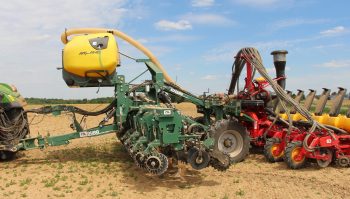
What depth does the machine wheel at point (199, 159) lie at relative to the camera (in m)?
6.68

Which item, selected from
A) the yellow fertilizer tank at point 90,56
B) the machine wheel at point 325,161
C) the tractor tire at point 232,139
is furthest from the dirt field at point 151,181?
the yellow fertilizer tank at point 90,56

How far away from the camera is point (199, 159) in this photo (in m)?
6.68

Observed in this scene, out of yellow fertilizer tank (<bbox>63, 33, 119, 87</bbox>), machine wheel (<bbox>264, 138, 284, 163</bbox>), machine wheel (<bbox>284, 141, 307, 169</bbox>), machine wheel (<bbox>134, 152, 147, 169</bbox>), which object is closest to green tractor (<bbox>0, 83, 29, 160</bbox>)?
yellow fertilizer tank (<bbox>63, 33, 119, 87</bbox>)

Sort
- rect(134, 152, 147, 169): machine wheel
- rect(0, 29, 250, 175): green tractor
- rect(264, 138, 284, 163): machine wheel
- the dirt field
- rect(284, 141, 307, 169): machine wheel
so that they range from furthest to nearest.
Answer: rect(264, 138, 284, 163): machine wheel → rect(284, 141, 307, 169): machine wheel → rect(0, 29, 250, 175): green tractor → rect(134, 152, 147, 169): machine wheel → the dirt field

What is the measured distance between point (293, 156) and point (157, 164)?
3103mm

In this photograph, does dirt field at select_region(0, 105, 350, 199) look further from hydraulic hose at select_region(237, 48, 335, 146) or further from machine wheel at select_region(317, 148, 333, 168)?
hydraulic hose at select_region(237, 48, 335, 146)

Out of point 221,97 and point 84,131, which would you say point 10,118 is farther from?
point 221,97

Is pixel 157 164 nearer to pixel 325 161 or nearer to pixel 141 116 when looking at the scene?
pixel 141 116

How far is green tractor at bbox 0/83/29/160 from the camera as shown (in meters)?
8.55

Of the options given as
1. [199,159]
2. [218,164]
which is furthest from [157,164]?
[218,164]

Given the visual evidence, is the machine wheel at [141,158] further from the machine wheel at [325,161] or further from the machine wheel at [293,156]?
the machine wheel at [325,161]

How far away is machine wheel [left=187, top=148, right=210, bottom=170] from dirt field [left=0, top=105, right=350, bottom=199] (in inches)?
15.0

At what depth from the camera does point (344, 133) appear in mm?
8711

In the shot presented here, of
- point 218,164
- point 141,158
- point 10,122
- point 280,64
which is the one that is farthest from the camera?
point 280,64
